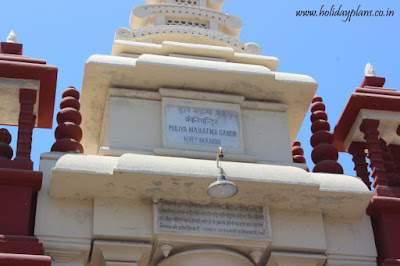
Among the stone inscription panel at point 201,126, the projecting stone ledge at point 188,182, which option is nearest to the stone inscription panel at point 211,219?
the projecting stone ledge at point 188,182

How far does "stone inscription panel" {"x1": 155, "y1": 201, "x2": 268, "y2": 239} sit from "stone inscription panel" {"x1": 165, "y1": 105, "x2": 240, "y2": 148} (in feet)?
4.44

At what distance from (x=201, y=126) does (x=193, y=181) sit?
1.75 m

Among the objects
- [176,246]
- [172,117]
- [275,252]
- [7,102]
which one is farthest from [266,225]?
[7,102]

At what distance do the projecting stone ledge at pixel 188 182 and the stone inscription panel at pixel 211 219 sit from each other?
0.38ft

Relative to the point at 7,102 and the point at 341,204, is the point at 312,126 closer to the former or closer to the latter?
the point at 341,204

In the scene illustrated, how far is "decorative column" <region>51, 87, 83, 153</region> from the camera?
515 inches

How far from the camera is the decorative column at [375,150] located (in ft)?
44.1

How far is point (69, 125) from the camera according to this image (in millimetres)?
13336

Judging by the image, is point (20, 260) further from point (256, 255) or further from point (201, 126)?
point (201, 126)

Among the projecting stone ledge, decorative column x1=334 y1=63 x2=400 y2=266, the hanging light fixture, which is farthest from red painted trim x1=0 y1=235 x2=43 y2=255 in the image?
decorative column x1=334 y1=63 x2=400 y2=266

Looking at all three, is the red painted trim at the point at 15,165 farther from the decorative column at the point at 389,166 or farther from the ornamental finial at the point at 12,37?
the decorative column at the point at 389,166

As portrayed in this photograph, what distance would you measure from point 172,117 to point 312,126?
2.34 meters

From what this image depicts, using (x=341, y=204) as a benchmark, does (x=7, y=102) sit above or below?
above

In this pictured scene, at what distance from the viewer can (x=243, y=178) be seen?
40.5 feet
